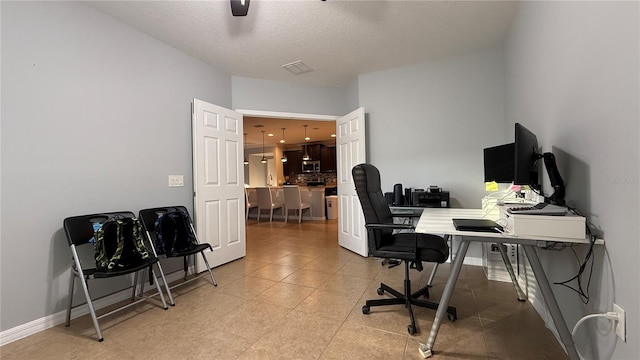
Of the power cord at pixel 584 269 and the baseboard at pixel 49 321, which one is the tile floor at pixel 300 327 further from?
the power cord at pixel 584 269

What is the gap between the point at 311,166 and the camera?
9.28 meters

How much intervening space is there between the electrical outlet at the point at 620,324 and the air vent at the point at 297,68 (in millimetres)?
3402

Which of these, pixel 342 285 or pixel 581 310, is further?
pixel 342 285

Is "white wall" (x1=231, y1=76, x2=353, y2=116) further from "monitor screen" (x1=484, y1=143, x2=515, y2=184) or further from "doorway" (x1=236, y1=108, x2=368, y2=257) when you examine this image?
"monitor screen" (x1=484, y1=143, x2=515, y2=184)

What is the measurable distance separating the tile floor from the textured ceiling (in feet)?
8.50

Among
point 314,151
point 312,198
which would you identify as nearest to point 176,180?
point 312,198

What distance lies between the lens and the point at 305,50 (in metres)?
3.06

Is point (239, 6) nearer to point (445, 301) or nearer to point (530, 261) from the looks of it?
point (445, 301)

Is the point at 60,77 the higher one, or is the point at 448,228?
the point at 60,77

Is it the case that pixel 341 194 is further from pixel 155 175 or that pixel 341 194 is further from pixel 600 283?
pixel 600 283

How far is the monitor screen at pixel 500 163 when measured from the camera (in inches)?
82.4

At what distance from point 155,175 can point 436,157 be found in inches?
131

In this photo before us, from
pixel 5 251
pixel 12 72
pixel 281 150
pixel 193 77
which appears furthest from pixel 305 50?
pixel 281 150

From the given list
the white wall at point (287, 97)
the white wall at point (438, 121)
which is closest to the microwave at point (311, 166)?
the white wall at point (287, 97)
